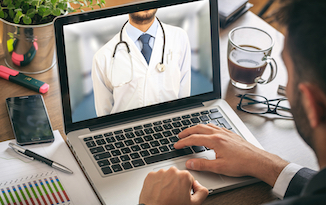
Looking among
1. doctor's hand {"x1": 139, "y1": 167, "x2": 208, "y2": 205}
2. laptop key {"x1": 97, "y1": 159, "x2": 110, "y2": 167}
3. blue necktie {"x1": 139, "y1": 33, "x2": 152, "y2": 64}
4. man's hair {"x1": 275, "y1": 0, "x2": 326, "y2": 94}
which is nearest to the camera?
man's hair {"x1": 275, "y1": 0, "x2": 326, "y2": 94}

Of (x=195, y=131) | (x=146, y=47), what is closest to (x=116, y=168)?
(x=195, y=131)

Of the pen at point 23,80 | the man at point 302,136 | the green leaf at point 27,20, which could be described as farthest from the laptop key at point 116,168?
the green leaf at point 27,20

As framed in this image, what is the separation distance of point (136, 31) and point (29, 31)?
1.19ft

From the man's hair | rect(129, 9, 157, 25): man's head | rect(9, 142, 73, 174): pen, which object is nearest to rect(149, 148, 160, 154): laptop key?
rect(9, 142, 73, 174): pen

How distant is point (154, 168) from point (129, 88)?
0.25 metres

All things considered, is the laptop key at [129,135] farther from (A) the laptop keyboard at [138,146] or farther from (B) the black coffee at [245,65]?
(B) the black coffee at [245,65]

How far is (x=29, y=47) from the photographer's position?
1089mm

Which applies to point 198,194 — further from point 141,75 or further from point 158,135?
point 141,75

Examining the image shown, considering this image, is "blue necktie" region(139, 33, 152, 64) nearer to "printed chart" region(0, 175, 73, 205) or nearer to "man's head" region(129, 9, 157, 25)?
"man's head" region(129, 9, 157, 25)

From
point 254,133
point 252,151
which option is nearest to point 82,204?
point 252,151

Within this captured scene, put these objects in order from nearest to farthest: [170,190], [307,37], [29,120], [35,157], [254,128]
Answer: [307,37]
[170,190]
[35,157]
[29,120]
[254,128]

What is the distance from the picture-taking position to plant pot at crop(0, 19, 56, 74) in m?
1.05

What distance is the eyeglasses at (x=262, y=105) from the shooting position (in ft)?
3.75

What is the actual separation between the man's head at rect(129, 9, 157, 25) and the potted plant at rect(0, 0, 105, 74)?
0.24 meters
